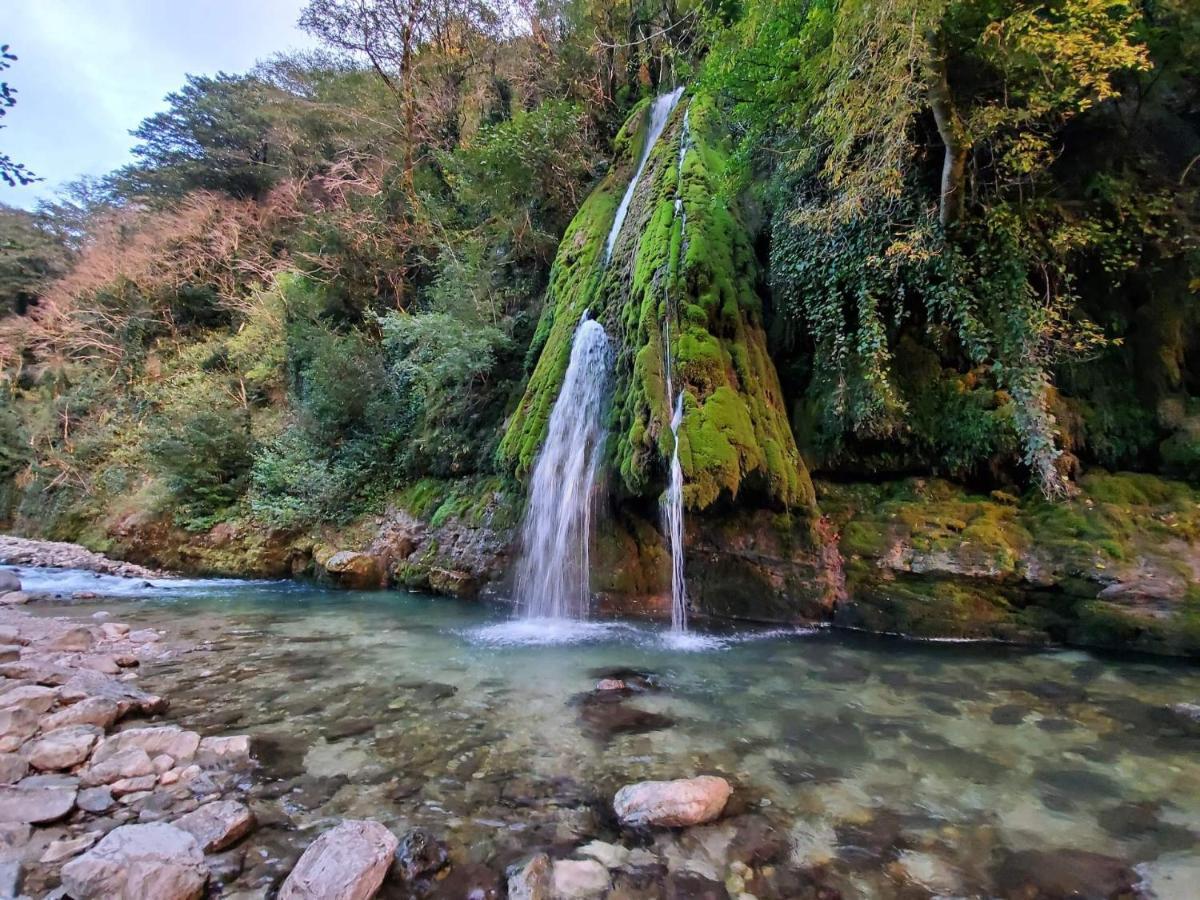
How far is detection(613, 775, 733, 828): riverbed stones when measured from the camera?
8.50 feet

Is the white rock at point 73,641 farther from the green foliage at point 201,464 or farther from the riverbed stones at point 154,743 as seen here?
the green foliage at point 201,464

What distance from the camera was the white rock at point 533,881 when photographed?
83.5 inches

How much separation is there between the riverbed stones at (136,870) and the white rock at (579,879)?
4.32ft

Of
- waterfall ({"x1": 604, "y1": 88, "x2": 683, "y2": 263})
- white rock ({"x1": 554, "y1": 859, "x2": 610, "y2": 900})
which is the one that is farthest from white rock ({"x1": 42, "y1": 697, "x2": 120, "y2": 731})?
waterfall ({"x1": 604, "y1": 88, "x2": 683, "y2": 263})

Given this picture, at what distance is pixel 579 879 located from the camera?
223cm

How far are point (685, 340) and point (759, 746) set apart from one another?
458 cm

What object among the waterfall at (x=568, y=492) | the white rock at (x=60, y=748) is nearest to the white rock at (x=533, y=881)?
the white rock at (x=60, y=748)

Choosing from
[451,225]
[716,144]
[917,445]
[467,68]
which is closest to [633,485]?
[917,445]

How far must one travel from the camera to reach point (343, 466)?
10.8 meters

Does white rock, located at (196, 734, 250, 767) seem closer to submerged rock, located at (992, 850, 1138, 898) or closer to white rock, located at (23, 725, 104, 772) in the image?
white rock, located at (23, 725, 104, 772)

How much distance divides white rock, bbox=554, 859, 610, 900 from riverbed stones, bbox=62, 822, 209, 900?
1.32 meters

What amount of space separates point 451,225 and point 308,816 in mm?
12686

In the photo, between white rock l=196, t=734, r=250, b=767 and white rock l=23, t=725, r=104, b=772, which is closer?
white rock l=23, t=725, r=104, b=772

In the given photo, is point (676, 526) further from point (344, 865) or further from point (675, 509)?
point (344, 865)
